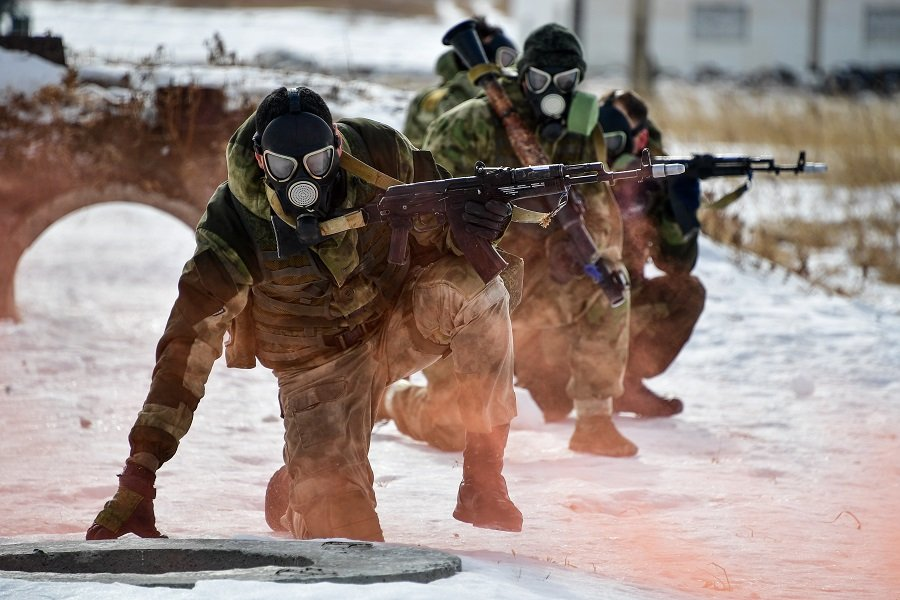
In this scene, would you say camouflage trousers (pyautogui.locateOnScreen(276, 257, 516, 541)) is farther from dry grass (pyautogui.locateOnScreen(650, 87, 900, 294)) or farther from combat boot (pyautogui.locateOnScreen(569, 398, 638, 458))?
dry grass (pyautogui.locateOnScreen(650, 87, 900, 294))

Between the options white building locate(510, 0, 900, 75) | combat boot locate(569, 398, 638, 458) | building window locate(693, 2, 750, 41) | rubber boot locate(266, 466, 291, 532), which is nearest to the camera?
rubber boot locate(266, 466, 291, 532)

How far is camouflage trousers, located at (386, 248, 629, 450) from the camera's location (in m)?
6.15

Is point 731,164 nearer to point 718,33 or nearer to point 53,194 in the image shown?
point 53,194

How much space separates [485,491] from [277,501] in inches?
30.5

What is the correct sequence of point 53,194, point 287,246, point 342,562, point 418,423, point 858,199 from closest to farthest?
1. point 342,562
2. point 287,246
3. point 418,423
4. point 53,194
5. point 858,199

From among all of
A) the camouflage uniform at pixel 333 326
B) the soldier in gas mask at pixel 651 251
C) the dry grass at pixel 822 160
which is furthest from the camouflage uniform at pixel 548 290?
the dry grass at pixel 822 160

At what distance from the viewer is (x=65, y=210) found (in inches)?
342

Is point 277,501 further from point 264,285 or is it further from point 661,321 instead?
point 661,321

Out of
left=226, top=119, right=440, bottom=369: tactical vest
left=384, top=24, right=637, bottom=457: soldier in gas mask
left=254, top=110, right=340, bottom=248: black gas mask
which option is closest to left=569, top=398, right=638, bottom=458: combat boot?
left=384, top=24, right=637, bottom=457: soldier in gas mask

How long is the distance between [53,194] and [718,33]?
82.0 ft

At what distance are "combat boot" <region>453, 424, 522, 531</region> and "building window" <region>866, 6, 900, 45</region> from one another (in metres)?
29.5

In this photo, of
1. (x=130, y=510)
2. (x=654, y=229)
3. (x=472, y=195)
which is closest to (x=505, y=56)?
(x=654, y=229)

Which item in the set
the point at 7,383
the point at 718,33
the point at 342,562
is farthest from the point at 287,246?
the point at 718,33

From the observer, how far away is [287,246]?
440cm
